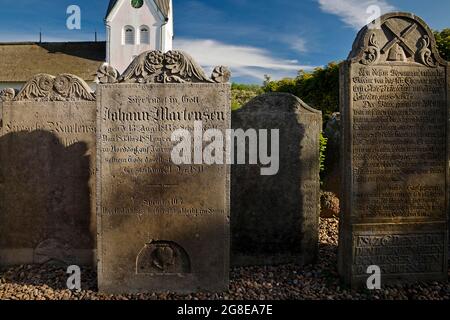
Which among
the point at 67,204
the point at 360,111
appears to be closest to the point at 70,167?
the point at 67,204

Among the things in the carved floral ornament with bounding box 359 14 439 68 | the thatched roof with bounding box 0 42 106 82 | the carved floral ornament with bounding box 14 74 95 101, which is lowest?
the carved floral ornament with bounding box 14 74 95 101

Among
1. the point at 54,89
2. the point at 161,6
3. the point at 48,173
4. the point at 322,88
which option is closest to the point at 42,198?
the point at 48,173

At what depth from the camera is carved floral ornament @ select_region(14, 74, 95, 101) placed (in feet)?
16.5

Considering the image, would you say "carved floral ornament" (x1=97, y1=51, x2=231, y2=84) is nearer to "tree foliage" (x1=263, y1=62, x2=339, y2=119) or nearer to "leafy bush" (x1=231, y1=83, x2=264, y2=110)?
"leafy bush" (x1=231, y1=83, x2=264, y2=110)

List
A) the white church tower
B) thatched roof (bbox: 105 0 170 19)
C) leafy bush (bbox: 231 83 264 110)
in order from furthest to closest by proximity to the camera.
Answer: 1. thatched roof (bbox: 105 0 170 19)
2. the white church tower
3. leafy bush (bbox: 231 83 264 110)

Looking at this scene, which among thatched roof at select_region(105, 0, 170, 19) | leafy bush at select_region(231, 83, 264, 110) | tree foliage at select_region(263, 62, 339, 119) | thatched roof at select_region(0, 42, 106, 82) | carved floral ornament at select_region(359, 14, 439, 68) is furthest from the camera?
thatched roof at select_region(105, 0, 170, 19)

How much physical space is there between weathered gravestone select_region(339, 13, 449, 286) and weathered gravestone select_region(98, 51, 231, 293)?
1521 millimetres

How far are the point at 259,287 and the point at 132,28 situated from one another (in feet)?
86.9

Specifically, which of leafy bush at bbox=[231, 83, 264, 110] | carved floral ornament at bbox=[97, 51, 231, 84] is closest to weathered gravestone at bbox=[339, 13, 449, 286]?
carved floral ornament at bbox=[97, 51, 231, 84]

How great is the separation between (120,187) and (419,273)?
3.79 m

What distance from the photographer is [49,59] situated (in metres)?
27.5

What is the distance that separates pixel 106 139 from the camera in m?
4.11

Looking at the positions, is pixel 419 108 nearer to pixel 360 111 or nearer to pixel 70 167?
pixel 360 111

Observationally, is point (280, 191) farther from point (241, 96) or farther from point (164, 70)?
point (241, 96)
